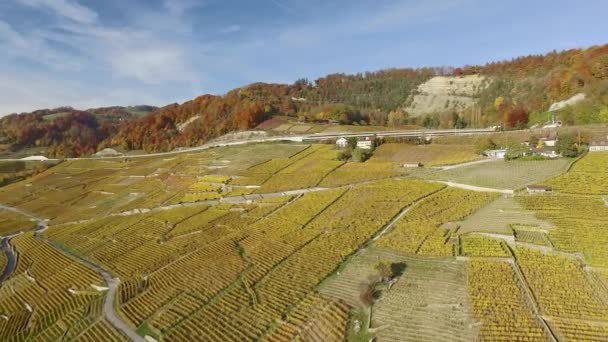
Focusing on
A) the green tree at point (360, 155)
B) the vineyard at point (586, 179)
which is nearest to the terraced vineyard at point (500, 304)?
the vineyard at point (586, 179)

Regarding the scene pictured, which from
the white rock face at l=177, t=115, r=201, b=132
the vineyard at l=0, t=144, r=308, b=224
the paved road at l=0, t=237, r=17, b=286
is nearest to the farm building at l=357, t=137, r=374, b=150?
the vineyard at l=0, t=144, r=308, b=224

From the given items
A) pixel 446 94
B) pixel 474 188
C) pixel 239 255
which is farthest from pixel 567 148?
pixel 446 94

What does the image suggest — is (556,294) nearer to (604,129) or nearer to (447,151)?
(447,151)

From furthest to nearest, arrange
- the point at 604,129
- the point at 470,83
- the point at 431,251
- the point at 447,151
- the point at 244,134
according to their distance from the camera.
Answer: the point at 470,83, the point at 244,134, the point at 447,151, the point at 604,129, the point at 431,251

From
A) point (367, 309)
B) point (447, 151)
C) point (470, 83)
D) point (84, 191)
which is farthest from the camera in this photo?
point (470, 83)

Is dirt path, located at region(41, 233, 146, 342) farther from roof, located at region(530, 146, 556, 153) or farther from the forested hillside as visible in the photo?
the forested hillside

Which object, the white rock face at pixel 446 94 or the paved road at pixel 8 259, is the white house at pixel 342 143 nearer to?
the paved road at pixel 8 259

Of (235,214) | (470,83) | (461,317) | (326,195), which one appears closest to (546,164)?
(326,195)
